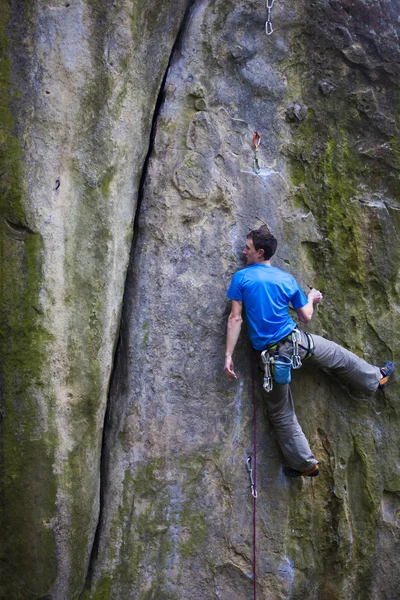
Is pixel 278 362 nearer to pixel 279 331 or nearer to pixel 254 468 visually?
pixel 279 331

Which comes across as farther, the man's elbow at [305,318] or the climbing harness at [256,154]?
the climbing harness at [256,154]

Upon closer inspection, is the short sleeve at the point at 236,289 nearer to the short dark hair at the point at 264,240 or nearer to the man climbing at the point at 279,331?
the man climbing at the point at 279,331

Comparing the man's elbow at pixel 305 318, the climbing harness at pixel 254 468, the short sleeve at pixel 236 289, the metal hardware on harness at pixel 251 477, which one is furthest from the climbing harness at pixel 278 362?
the metal hardware on harness at pixel 251 477

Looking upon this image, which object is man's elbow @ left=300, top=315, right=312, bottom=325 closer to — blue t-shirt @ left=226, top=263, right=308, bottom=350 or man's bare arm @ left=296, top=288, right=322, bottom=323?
man's bare arm @ left=296, top=288, right=322, bottom=323

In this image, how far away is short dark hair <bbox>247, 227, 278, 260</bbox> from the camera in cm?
541

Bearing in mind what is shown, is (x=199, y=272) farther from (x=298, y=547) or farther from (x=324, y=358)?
(x=298, y=547)

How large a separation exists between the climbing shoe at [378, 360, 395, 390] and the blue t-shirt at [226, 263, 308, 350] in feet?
3.55

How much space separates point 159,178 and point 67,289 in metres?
1.23

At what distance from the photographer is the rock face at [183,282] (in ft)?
16.2

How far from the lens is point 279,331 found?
5.33 metres

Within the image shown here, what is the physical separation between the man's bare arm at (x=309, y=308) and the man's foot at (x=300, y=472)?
1178 mm

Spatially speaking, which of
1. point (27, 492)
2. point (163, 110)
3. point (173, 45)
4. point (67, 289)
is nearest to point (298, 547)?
point (27, 492)

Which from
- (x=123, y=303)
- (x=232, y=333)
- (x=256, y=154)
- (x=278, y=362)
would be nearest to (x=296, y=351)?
(x=278, y=362)

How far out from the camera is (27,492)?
4.90 m
